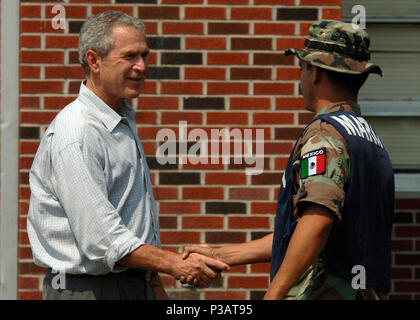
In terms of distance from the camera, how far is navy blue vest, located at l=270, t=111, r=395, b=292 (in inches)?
114

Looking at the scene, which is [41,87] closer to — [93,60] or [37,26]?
[37,26]

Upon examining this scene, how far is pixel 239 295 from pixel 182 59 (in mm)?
1712

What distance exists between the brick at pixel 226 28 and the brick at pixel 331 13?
0.55 m

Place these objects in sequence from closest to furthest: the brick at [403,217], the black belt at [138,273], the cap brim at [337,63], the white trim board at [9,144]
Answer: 1. the cap brim at [337,63]
2. the black belt at [138,273]
3. the white trim board at [9,144]
4. the brick at [403,217]

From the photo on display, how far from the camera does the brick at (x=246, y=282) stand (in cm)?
475

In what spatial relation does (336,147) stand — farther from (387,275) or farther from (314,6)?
(314,6)

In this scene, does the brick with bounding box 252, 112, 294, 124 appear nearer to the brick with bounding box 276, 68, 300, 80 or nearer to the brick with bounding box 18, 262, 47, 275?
the brick with bounding box 276, 68, 300, 80

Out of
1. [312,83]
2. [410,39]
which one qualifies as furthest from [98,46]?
[410,39]

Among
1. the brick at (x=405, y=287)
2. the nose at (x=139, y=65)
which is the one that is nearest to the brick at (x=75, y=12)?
the nose at (x=139, y=65)

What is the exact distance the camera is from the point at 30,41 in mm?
4699

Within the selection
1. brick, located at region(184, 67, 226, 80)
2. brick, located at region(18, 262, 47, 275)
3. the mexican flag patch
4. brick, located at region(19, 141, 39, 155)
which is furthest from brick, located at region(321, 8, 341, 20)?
brick, located at region(18, 262, 47, 275)

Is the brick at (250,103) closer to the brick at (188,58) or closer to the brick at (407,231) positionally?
the brick at (188,58)

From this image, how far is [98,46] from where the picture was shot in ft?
11.6

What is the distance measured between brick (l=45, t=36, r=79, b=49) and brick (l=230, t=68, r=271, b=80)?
1.13 metres
